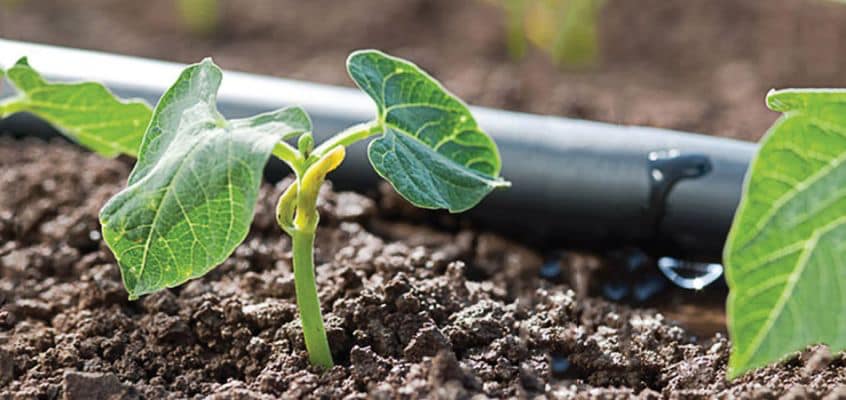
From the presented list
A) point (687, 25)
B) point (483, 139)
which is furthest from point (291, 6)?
point (483, 139)

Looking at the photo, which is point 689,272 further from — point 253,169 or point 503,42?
point 503,42

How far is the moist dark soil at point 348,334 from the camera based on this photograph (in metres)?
1.17

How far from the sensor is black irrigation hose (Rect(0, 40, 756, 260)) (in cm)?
165

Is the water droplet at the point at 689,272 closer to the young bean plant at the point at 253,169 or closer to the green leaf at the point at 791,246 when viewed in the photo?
the young bean plant at the point at 253,169

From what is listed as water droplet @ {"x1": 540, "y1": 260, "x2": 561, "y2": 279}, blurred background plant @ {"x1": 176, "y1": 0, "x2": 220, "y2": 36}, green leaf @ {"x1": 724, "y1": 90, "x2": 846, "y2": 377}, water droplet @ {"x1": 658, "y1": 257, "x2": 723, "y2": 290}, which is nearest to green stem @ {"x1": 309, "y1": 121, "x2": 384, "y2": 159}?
green leaf @ {"x1": 724, "y1": 90, "x2": 846, "y2": 377}

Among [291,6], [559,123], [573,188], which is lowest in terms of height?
[573,188]

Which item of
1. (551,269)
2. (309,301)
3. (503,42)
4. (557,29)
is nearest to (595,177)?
(551,269)

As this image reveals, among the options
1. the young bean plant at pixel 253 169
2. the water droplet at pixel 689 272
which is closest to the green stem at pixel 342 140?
the young bean plant at pixel 253 169

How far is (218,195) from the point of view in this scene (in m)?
1.00

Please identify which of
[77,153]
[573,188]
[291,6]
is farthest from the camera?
[291,6]

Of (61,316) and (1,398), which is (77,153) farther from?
(1,398)

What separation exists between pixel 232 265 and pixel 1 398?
41cm

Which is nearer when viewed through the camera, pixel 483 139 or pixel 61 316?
pixel 483 139

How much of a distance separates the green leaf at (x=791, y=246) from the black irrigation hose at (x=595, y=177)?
2.35 ft
